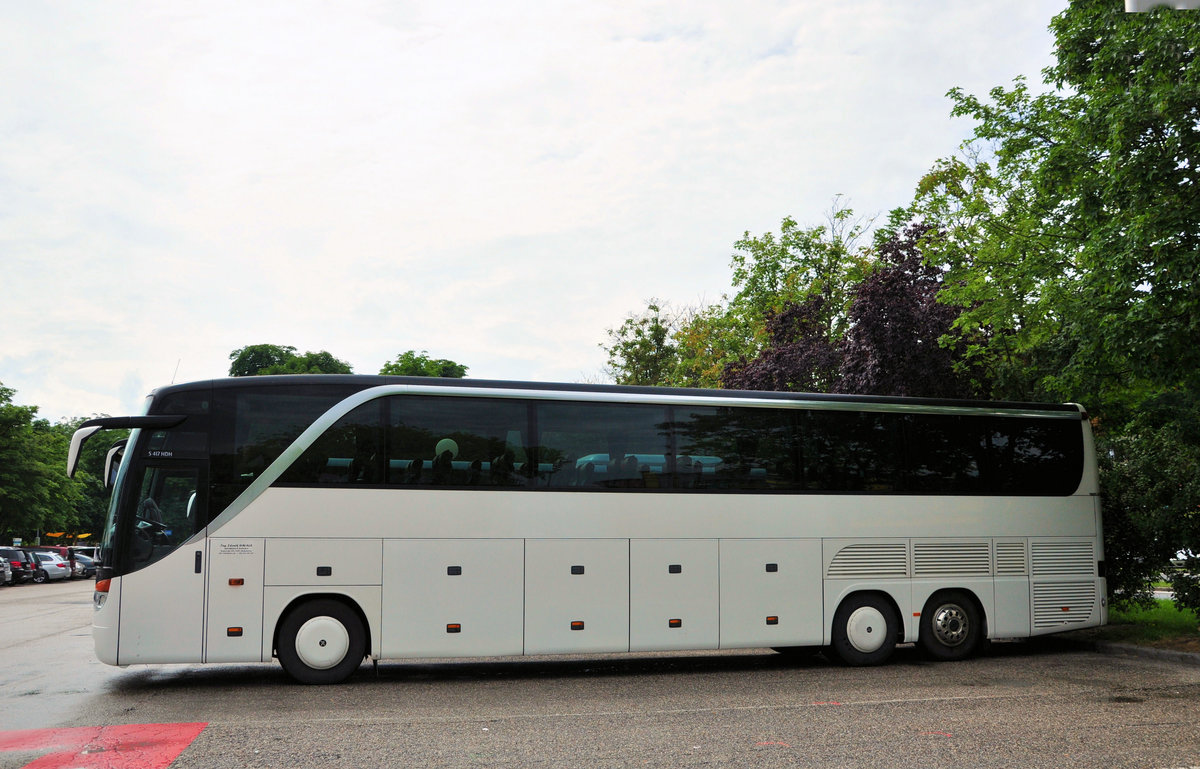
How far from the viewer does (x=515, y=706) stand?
970 cm

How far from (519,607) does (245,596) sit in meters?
3.11

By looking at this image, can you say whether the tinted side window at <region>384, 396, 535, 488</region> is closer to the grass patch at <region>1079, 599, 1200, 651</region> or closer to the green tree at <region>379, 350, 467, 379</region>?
the grass patch at <region>1079, 599, 1200, 651</region>

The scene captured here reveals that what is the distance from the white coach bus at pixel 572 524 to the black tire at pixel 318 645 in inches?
1.0

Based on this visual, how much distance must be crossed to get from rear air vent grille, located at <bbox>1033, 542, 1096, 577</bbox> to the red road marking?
1095 cm

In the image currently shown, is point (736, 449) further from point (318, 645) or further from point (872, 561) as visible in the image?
point (318, 645)

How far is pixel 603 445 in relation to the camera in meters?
11.9

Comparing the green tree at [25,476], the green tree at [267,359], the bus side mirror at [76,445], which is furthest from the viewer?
the green tree at [267,359]

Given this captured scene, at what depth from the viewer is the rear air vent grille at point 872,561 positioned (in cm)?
1270

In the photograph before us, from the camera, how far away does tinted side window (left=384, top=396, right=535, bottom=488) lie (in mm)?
11258

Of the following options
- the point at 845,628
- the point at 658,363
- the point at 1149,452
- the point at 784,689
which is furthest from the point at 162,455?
the point at 658,363

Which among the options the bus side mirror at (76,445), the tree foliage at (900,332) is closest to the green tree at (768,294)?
the tree foliage at (900,332)

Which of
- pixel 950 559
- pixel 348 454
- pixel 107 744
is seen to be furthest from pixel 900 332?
pixel 107 744

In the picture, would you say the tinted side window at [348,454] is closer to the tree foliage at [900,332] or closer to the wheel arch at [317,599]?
the wheel arch at [317,599]

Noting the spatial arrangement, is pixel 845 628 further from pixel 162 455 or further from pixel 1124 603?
pixel 162 455
